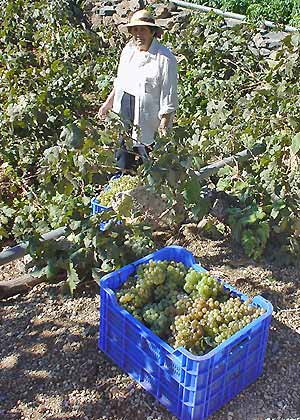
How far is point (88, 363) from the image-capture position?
10.2ft

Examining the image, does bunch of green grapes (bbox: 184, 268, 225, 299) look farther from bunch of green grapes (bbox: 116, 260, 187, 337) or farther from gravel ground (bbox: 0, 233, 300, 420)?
gravel ground (bbox: 0, 233, 300, 420)

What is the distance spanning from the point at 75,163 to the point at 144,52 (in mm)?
1408

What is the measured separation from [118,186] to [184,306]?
4.67ft

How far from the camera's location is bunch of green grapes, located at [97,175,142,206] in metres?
4.06

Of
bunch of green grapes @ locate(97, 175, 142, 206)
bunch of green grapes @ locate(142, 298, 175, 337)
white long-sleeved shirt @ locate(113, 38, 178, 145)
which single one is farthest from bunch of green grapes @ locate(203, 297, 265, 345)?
white long-sleeved shirt @ locate(113, 38, 178, 145)

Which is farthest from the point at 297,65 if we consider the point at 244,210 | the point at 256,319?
the point at 256,319

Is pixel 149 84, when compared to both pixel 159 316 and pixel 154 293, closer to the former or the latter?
pixel 154 293

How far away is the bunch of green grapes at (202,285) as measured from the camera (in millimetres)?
2971

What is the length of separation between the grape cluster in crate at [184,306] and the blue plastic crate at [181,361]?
0.06 meters

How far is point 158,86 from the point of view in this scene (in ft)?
14.7

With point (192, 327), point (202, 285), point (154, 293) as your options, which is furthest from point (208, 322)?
point (154, 293)

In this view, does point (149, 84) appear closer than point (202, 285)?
No

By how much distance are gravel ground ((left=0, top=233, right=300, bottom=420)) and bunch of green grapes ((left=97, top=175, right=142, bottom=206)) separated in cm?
71

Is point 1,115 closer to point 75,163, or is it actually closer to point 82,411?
point 75,163
